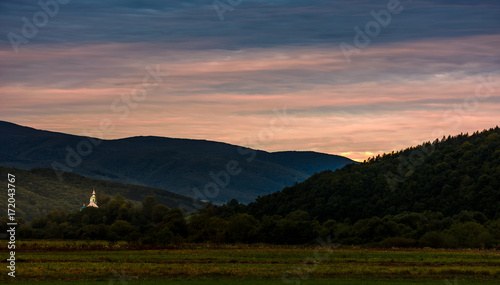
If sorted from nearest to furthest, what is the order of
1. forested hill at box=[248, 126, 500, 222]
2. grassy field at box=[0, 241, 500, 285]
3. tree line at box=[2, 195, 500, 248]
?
grassy field at box=[0, 241, 500, 285] → tree line at box=[2, 195, 500, 248] → forested hill at box=[248, 126, 500, 222]

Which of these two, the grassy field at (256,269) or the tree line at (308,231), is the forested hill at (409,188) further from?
the grassy field at (256,269)

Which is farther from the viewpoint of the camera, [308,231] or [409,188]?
[409,188]

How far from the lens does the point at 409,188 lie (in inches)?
5827

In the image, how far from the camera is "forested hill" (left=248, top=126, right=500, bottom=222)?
137m

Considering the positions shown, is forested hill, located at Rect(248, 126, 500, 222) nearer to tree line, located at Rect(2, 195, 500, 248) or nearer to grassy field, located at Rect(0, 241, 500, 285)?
tree line, located at Rect(2, 195, 500, 248)

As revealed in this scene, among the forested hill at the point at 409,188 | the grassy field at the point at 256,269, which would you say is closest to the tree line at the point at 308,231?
the forested hill at the point at 409,188

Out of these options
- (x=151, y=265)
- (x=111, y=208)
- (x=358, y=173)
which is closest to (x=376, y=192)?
(x=358, y=173)

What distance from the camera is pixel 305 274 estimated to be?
186 ft

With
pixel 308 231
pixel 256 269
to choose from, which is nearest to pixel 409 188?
pixel 308 231

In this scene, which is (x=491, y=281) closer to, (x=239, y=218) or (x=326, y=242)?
(x=326, y=242)

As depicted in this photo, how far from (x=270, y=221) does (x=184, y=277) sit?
66.3m

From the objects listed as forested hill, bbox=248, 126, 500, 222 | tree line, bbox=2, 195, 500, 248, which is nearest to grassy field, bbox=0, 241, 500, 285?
tree line, bbox=2, 195, 500, 248

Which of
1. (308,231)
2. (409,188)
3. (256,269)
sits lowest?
(256,269)

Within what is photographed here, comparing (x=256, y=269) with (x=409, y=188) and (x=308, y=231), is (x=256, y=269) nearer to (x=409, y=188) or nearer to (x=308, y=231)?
(x=308, y=231)
